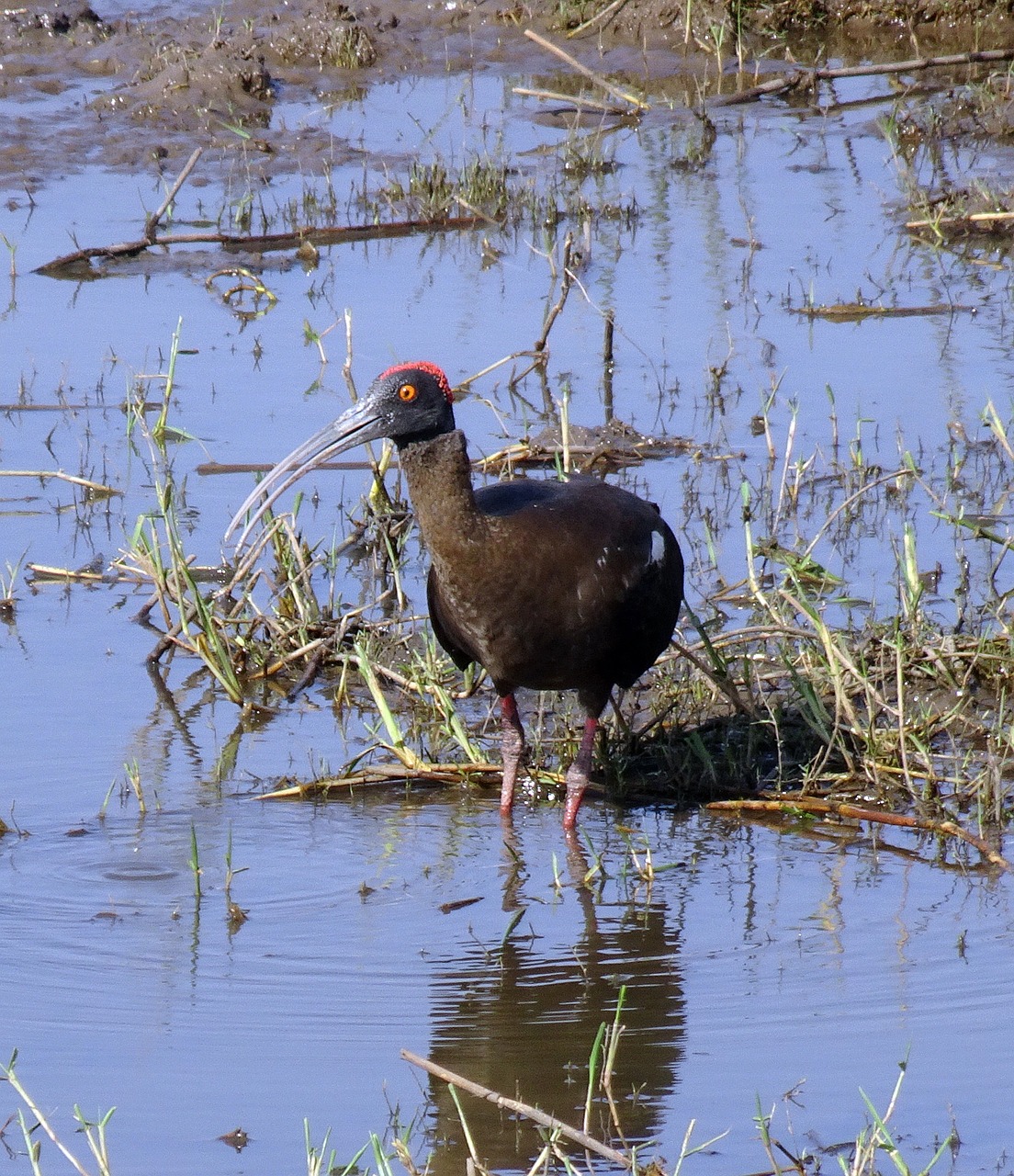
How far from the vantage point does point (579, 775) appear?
554 centimetres

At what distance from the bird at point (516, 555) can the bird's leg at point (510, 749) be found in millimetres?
174

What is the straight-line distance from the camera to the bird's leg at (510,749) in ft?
18.2

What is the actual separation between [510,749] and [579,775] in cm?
23

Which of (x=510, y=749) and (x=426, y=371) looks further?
(x=510, y=749)

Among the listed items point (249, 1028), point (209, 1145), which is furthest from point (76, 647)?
point (209, 1145)

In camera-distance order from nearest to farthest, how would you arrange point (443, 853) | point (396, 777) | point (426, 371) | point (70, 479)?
1. point (426, 371)
2. point (443, 853)
3. point (396, 777)
4. point (70, 479)

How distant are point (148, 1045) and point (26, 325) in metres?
6.15

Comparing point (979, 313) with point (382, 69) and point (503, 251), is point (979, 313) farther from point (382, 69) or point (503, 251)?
A: point (382, 69)

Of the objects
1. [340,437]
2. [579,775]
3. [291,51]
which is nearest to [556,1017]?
[579,775]

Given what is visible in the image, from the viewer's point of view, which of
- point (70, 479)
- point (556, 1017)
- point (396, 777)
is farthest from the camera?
point (70, 479)

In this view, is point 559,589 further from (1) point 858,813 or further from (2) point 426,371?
(1) point 858,813

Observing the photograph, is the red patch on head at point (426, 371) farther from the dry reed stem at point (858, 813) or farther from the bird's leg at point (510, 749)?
the dry reed stem at point (858, 813)

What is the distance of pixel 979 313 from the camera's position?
9.51 meters

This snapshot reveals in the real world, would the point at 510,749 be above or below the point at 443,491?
below
